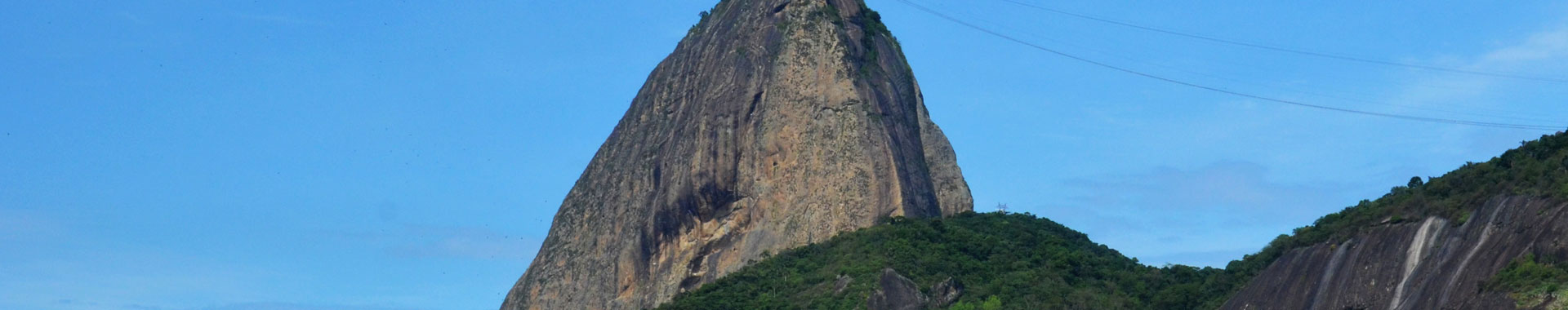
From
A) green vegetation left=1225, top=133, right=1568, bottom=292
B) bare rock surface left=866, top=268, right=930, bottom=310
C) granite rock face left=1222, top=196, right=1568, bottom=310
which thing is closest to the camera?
granite rock face left=1222, top=196, right=1568, bottom=310

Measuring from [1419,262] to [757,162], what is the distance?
52754mm

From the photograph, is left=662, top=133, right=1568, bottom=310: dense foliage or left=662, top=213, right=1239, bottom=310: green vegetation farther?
left=662, top=213, right=1239, bottom=310: green vegetation

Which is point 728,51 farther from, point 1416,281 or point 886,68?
point 1416,281

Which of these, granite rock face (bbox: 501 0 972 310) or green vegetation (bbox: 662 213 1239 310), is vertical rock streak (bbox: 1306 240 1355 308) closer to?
green vegetation (bbox: 662 213 1239 310)

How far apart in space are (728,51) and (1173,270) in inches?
1311

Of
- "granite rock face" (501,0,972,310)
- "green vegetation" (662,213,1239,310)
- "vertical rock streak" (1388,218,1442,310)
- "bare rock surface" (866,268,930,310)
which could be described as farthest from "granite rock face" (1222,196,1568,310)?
"granite rock face" (501,0,972,310)

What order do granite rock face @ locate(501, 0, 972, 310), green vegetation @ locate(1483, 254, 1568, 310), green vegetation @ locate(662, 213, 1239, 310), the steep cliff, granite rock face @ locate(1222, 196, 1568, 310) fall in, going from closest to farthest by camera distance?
green vegetation @ locate(1483, 254, 1568, 310) < the steep cliff < granite rock face @ locate(1222, 196, 1568, 310) < green vegetation @ locate(662, 213, 1239, 310) < granite rock face @ locate(501, 0, 972, 310)

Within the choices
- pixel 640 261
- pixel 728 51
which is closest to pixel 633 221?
pixel 640 261

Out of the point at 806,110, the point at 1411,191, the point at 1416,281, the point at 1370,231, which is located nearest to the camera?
the point at 1416,281

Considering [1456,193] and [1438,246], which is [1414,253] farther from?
[1456,193]

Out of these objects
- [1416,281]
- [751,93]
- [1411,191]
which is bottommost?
[1416,281]

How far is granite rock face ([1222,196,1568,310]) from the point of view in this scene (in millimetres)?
73625

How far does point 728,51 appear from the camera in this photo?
5261 inches

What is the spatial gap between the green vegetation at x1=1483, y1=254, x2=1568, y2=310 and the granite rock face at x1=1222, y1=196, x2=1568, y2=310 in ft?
1.30
